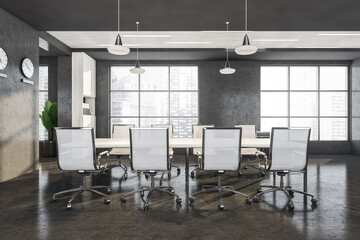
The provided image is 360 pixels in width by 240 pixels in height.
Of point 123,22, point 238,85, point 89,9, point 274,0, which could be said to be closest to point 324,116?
point 238,85

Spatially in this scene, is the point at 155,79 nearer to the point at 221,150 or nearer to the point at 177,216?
the point at 221,150

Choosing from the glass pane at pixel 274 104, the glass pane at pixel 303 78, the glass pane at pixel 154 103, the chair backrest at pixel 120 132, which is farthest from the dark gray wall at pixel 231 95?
the chair backrest at pixel 120 132

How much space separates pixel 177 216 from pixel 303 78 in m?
7.28

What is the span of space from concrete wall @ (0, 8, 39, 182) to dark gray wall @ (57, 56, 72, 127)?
1689 mm

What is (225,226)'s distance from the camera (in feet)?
8.75

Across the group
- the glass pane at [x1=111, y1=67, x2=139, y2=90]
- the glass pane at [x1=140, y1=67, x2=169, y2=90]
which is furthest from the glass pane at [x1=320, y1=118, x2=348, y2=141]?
the glass pane at [x1=111, y1=67, x2=139, y2=90]

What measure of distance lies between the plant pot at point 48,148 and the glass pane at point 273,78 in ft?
21.8

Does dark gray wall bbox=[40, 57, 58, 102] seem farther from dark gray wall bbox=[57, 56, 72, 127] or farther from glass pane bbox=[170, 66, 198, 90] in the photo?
glass pane bbox=[170, 66, 198, 90]

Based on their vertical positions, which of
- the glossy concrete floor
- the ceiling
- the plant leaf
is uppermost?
the ceiling

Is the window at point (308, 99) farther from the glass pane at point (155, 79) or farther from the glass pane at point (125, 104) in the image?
the glass pane at point (125, 104)

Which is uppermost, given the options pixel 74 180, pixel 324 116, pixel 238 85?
pixel 238 85

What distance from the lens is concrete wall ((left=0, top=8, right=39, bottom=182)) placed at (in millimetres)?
4484

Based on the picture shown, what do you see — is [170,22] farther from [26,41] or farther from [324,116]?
[324,116]

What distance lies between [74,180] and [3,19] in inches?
119
